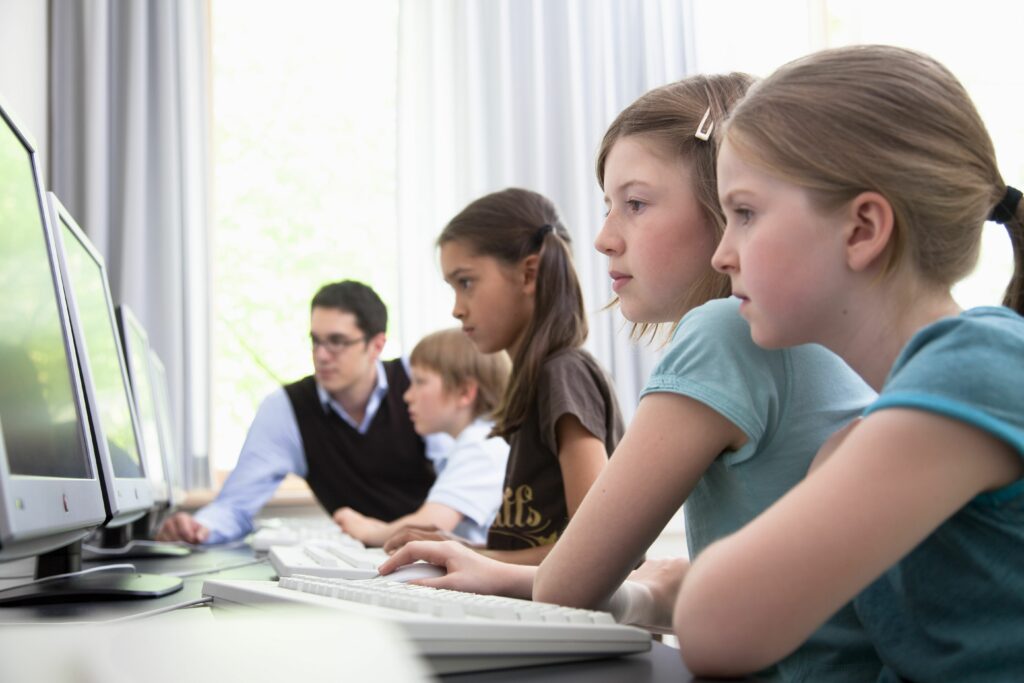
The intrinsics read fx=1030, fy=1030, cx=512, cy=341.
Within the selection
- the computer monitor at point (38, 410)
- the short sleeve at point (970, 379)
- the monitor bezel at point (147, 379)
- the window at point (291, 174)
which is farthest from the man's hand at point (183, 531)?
the short sleeve at point (970, 379)

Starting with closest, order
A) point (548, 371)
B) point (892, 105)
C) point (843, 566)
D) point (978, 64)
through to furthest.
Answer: point (843, 566)
point (892, 105)
point (548, 371)
point (978, 64)

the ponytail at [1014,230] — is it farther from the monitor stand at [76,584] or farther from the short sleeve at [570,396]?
the monitor stand at [76,584]

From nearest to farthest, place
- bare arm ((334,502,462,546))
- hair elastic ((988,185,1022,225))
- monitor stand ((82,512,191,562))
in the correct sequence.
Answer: hair elastic ((988,185,1022,225)) → monitor stand ((82,512,191,562)) → bare arm ((334,502,462,546))

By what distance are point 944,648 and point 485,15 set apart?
321 centimetres

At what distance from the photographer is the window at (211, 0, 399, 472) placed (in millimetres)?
3393

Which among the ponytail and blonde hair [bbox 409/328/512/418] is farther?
blonde hair [bbox 409/328/512/418]

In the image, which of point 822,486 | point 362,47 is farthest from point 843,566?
point 362,47

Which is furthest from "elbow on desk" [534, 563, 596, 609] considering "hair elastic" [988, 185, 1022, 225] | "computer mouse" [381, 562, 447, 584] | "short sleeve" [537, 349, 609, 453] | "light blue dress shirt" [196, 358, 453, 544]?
"light blue dress shirt" [196, 358, 453, 544]

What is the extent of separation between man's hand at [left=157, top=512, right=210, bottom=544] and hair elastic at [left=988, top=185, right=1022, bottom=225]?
178cm

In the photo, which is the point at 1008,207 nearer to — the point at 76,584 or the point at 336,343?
the point at 76,584

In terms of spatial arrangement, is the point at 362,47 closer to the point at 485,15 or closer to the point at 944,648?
the point at 485,15

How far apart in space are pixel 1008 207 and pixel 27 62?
9.55ft

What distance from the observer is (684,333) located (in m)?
0.79

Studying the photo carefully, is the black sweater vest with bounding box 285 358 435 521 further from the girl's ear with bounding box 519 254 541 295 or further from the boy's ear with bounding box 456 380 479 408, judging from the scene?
the girl's ear with bounding box 519 254 541 295
